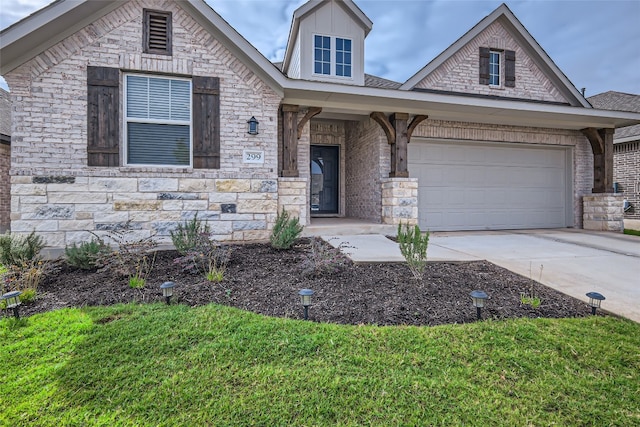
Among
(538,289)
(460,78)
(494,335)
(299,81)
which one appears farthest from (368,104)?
(494,335)

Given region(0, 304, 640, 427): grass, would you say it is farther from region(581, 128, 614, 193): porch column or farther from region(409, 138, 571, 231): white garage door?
region(581, 128, 614, 193): porch column

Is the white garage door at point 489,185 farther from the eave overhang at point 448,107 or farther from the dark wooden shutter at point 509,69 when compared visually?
the dark wooden shutter at point 509,69

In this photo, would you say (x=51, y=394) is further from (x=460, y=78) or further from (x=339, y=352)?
(x=460, y=78)

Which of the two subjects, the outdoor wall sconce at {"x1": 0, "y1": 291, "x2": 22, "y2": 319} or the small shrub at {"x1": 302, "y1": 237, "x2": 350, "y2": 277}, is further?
the small shrub at {"x1": 302, "y1": 237, "x2": 350, "y2": 277}

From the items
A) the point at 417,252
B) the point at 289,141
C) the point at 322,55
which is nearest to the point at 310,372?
the point at 417,252

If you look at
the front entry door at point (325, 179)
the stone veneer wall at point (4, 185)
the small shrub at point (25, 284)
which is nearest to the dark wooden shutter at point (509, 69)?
the front entry door at point (325, 179)

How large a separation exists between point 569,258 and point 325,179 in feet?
20.3

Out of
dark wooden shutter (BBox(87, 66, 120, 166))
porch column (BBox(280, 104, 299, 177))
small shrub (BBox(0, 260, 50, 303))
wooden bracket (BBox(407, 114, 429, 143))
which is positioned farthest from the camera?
wooden bracket (BBox(407, 114, 429, 143))

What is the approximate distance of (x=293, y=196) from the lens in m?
6.29

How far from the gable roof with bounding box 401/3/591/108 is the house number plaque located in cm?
422

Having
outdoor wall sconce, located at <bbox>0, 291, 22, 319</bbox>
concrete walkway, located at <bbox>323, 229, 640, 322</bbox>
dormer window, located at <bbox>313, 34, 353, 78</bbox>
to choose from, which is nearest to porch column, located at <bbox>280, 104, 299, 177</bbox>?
concrete walkway, located at <bbox>323, 229, 640, 322</bbox>

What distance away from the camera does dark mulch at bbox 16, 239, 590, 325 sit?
2.86 meters

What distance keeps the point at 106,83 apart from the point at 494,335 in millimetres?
6458

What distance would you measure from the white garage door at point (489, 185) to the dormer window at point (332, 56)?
2611mm
